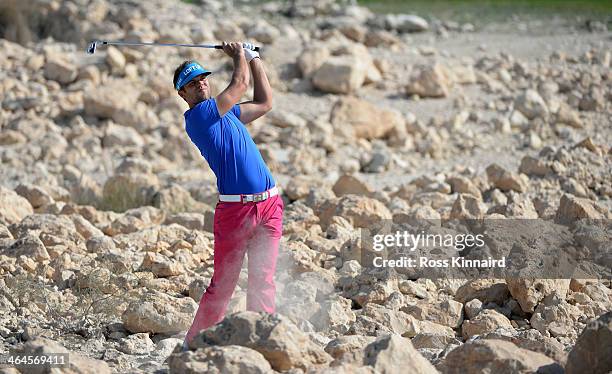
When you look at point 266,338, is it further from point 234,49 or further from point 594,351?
point 234,49

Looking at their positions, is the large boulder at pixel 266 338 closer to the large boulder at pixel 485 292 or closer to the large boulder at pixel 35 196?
the large boulder at pixel 485 292

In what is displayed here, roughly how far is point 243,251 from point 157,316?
94 cm

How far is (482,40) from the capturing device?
1856 cm

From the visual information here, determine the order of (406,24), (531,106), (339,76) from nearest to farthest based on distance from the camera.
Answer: (531,106), (339,76), (406,24)

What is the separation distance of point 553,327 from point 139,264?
2696 millimetres

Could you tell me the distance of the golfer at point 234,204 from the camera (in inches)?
205

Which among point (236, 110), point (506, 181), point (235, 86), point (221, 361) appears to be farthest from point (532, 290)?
point (506, 181)

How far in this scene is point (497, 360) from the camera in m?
4.53

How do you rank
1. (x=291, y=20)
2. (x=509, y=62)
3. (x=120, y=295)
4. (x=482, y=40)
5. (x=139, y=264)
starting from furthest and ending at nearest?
(x=291, y=20), (x=482, y=40), (x=509, y=62), (x=139, y=264), (x=120, y=295)

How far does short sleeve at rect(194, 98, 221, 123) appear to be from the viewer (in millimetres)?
5188

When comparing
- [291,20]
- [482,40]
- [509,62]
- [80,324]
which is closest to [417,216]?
[80,324]

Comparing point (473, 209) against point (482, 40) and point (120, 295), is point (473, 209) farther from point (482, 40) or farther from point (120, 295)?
point (482, 40)

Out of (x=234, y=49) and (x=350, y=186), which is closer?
(x=234, y=49)

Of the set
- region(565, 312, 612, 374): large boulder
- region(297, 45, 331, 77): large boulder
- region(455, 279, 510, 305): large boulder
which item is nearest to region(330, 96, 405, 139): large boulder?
region(297, 45, 331, 77): large boulder
